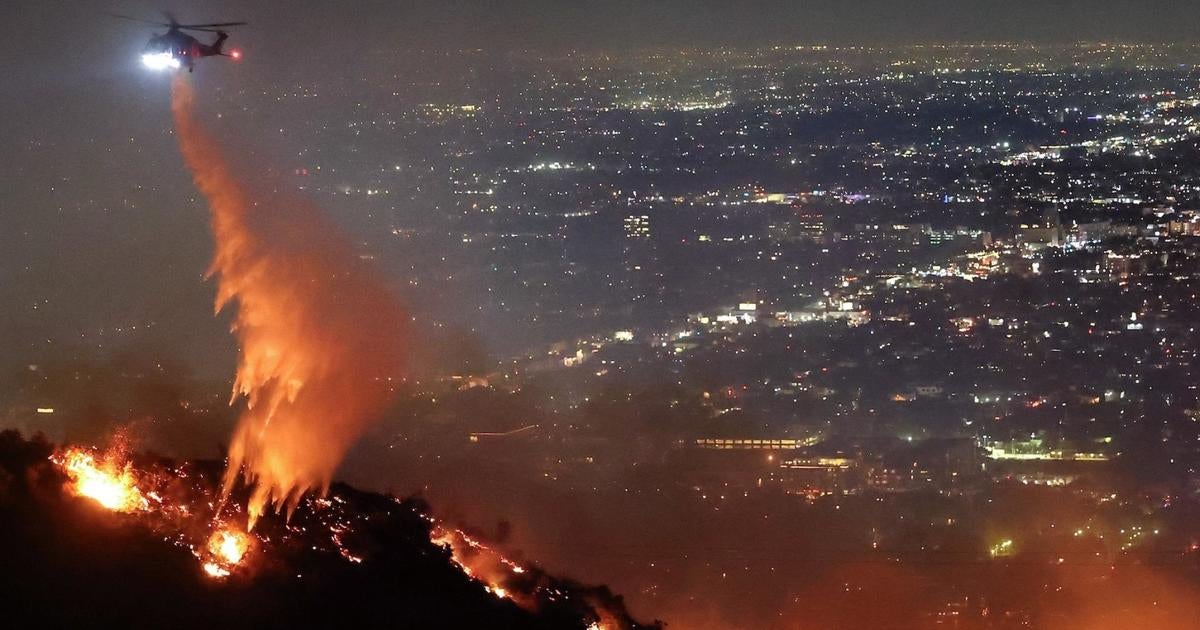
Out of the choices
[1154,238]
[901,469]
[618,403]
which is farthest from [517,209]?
[1154,238]

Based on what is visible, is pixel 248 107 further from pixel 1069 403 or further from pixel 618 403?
pixel 1069 403

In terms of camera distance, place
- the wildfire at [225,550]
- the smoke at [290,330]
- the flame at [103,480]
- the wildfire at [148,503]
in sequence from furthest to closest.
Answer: the smoke at [290,330] → the flame at [103,480] → the wildfire at [148,503] → the wildfire at [225,550]

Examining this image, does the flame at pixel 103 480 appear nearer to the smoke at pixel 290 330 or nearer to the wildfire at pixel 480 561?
the smoke at pixel 290 330

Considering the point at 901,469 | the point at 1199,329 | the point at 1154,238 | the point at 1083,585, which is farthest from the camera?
the point at 1154,238

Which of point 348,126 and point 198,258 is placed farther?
point 348,126

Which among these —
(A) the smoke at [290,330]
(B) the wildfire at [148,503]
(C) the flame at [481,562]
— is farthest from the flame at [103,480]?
(C) the flame at [481,562]

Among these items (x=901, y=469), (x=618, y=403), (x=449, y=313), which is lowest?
(x=901, y=469)
